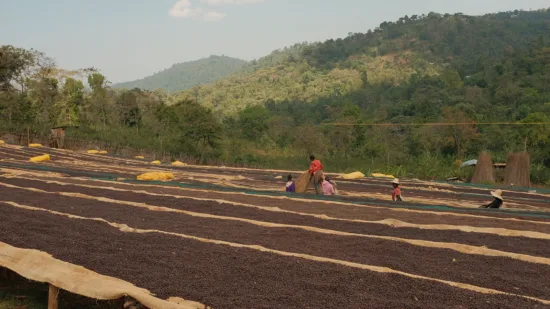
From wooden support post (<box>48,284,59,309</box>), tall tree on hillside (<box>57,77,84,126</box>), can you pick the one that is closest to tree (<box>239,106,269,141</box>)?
tall tree on hillside (<box>57,77,84,126</box>)

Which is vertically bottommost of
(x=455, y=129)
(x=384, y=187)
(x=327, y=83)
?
(x=384, y=187)

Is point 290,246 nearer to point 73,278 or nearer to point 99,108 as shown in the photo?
point 73,278

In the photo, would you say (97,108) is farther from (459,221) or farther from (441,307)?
(441,307)

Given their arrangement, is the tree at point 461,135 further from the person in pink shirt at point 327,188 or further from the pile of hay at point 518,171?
the person in pink shirt at point 327,188

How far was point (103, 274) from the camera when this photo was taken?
12.3 feet

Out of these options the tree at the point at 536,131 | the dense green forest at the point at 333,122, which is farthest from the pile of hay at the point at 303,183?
the tree at the point at 536,131

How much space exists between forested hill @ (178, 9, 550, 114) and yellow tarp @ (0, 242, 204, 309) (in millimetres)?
42183

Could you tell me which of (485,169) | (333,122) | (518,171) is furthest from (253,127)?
(518,171)

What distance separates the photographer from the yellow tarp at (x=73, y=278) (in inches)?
122

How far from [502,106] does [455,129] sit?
8784 millimetres

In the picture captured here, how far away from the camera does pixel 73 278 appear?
3.53 m

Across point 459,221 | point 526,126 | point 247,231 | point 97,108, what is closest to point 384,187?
point 459,221

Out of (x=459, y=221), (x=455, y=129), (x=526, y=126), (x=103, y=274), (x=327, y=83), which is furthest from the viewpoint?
(x=327, y=83)

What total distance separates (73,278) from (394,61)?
79.0 meters
